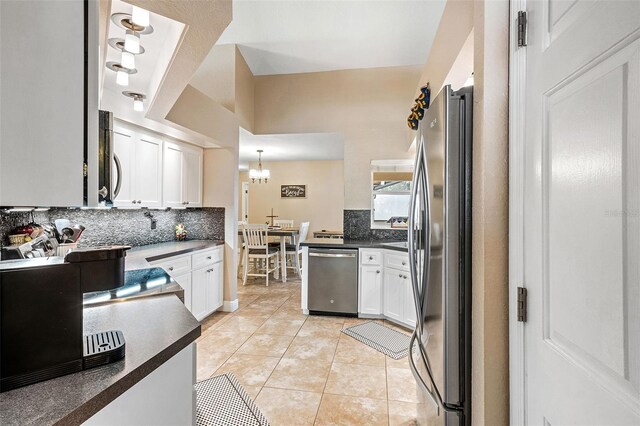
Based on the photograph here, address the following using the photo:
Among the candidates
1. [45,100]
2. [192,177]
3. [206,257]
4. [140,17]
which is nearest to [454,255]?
[45,100]

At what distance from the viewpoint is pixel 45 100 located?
0.65 meters

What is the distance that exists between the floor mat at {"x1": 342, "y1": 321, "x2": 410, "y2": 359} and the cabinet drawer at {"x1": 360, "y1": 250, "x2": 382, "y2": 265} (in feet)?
2.30

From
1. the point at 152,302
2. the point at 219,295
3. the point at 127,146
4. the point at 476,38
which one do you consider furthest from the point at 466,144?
the point at 219,295

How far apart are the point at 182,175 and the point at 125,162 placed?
821 millimetres

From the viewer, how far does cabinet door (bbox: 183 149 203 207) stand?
3729 mm

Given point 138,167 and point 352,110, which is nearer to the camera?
point 138,167

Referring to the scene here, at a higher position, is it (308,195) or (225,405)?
(308,195)

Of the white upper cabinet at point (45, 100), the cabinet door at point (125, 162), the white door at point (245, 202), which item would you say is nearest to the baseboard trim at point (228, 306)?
the cabinet door at point (125, 162)

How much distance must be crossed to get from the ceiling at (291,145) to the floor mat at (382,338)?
8.73 ft

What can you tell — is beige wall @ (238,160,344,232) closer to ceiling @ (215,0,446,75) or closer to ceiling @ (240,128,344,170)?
ceiling @ (240,128,344,170)

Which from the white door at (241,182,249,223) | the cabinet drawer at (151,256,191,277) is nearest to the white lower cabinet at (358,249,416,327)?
the cabinet drawer at (151,256,191,277)

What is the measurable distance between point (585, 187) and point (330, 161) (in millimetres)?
7375

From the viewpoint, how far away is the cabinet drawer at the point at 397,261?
3.37m

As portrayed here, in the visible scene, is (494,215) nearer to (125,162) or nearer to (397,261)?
(397,261)
